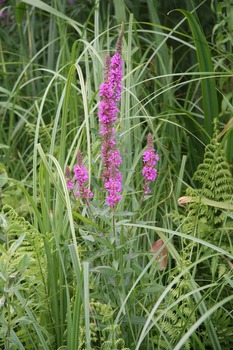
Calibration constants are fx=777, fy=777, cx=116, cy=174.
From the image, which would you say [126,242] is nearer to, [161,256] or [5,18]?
[161,256]

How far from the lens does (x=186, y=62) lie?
3.79 meters

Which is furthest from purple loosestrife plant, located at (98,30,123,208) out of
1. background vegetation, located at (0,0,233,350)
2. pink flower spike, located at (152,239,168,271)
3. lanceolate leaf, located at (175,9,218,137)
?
lanceolate leaf, located at (175,9,218,137)

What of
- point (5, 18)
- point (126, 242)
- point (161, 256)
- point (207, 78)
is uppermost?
point (5, 18)

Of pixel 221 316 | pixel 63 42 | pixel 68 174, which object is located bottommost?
pixel 221 316

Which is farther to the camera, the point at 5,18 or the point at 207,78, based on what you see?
the point at 5,18

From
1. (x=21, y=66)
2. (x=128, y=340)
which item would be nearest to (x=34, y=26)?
(x=21, y=66)

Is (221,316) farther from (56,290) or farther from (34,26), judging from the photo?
(34,26)

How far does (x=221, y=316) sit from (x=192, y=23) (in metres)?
1.01

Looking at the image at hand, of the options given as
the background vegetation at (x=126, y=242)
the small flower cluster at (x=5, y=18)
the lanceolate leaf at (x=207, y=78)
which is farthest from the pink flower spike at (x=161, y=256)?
the small flower cluster at (x=5, y=18)

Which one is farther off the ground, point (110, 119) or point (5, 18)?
point (5, 18)

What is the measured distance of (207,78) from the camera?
277cm

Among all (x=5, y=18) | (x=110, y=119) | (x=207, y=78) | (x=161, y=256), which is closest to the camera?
(x=110, y=119)

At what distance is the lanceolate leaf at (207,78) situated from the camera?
2.70m

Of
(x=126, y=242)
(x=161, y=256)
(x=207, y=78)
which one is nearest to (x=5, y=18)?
(x=207, y=78)
